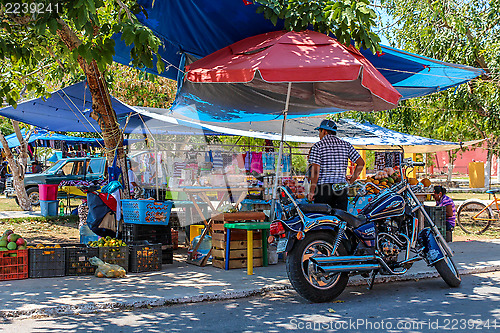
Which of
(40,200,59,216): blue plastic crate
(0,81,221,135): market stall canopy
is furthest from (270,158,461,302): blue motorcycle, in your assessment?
(40,200,59,216): blue plastic crate

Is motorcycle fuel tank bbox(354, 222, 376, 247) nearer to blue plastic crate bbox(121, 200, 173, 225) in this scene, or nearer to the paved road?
the paved road

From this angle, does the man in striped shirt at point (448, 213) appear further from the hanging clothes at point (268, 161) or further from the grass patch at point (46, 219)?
the grass patch at point (46, 219)

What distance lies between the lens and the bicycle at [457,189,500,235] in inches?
501

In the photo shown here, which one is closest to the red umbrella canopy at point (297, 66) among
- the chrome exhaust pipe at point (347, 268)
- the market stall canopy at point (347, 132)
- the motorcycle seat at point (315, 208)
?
the motorcycle seat at point (315, 208)

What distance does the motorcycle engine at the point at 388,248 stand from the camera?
6809mm

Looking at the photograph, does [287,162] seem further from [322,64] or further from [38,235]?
[322,64]

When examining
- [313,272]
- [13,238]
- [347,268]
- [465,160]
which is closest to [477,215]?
[347,268]

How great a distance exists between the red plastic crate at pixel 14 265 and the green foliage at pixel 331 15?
4.95 m

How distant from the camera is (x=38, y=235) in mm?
12812

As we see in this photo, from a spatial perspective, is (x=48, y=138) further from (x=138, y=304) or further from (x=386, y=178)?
(x=138, y=304)

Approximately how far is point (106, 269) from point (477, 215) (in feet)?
30.4

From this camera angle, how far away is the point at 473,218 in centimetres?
1282

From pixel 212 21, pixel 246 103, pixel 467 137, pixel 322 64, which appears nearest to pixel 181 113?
pixel 246 103

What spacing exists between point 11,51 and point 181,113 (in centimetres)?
332
